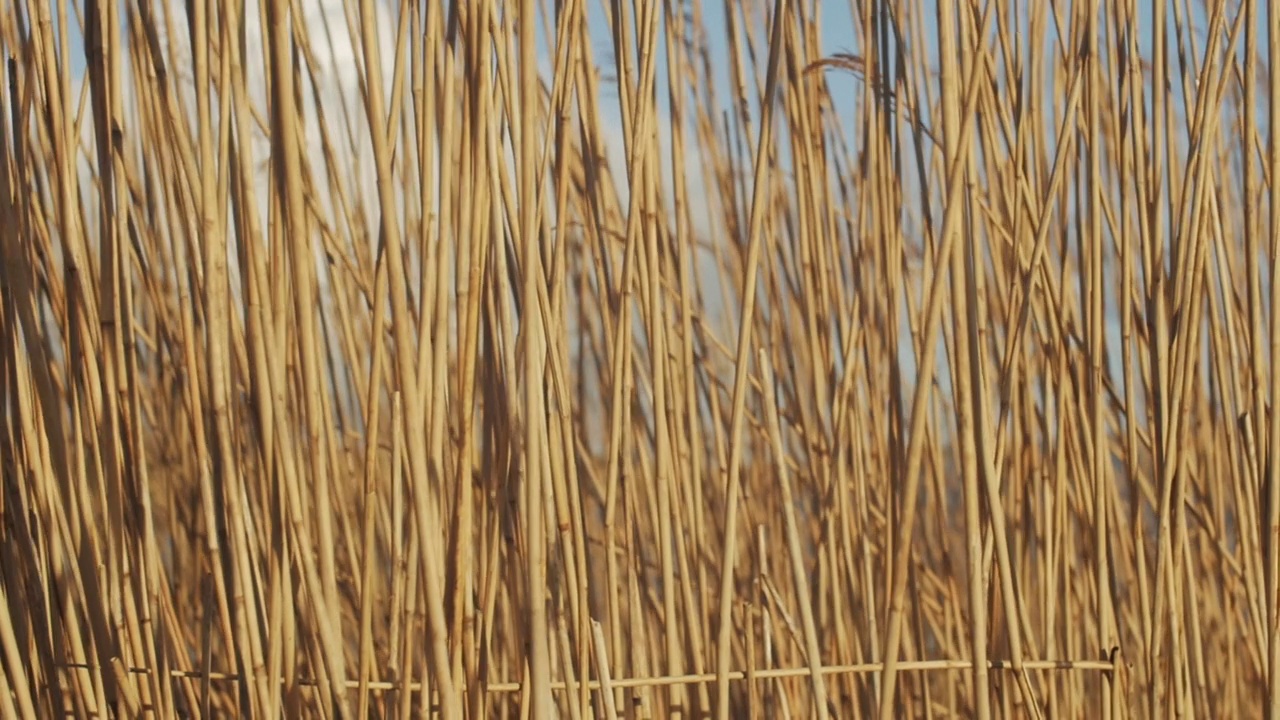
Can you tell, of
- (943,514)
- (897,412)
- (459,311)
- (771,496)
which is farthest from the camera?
(771,496)

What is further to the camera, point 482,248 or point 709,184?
point 709,184

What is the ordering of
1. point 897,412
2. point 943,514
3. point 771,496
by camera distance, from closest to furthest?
point 897,412
point 943,514
point 771,496

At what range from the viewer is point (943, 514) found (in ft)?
3.34

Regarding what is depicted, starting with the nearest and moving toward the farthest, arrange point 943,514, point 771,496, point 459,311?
point 459,311 → point 943,514 → point 771,496

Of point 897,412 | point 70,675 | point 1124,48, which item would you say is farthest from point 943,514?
point 70,675

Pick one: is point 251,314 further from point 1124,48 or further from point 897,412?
point 1124,48

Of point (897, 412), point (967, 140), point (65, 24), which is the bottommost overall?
point (897, 412)

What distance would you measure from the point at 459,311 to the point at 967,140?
0.29 metres

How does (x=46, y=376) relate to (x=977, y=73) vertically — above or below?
below

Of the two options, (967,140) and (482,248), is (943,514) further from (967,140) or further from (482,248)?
(482,248)

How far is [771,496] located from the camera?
49.3 inches

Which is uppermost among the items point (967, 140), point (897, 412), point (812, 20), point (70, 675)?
point (812, 20)

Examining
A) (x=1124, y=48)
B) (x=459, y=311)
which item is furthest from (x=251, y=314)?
(x=1124, y=48)

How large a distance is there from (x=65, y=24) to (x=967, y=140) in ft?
1.66
